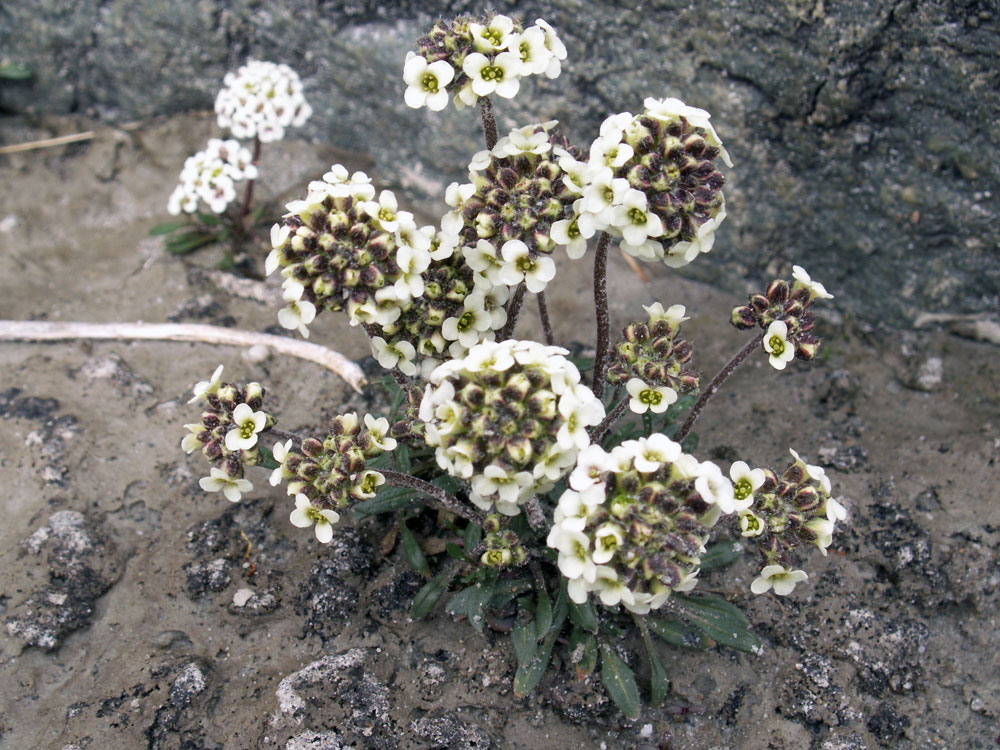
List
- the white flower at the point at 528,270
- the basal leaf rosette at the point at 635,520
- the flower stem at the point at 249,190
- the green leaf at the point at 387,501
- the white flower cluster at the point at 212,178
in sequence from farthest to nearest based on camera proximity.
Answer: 1. the flower stem at the point at 249,190
2. the white flower cluster at the point at 212,178
3. the green leaf at the point at 387,501
4. the white flower at the point at 528,270
5. the basal leaf rosette at the point at 635,520

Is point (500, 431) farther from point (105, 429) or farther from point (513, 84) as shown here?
point (105, 429)

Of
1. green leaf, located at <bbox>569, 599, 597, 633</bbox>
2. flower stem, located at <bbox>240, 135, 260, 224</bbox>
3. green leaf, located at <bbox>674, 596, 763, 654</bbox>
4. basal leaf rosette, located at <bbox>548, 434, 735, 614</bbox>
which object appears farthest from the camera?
flower stem, located at <bbox>240, 135, 260, 224</bbox>

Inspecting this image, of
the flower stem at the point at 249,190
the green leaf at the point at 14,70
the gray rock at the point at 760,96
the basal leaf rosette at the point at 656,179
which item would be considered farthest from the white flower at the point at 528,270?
the green leaf at the point at 14,70

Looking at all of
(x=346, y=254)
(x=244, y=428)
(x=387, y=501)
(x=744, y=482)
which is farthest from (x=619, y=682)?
(x=346, y=254)

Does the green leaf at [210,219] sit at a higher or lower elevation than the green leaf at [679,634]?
higher

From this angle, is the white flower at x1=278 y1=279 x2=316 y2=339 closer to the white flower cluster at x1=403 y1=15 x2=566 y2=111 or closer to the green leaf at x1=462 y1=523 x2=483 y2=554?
the white flower cluster at x1=403 y1=15 x2=566 y2=111

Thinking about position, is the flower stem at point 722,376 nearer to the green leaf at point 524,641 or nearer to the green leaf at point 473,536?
the green leaf at point 473,536

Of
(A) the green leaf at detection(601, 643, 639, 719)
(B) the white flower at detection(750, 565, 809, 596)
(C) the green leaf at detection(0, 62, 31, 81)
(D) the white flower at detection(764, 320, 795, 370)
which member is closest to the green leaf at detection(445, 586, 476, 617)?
(A) the green leaf at detection(601, 643, 639, 719)
